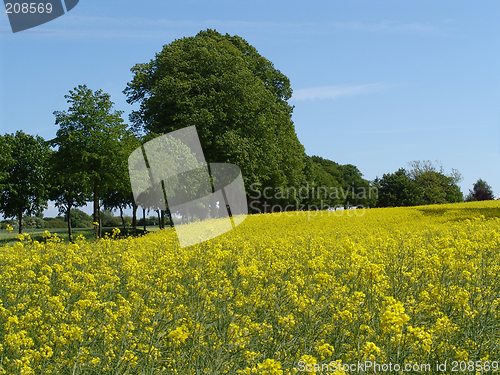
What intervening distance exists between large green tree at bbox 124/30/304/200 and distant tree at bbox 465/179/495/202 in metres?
51.2

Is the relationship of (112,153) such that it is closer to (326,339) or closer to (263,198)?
(326,339)

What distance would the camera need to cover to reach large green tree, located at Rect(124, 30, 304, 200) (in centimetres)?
2306

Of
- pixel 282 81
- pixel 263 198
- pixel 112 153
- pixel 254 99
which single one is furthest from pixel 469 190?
pixel 112 153

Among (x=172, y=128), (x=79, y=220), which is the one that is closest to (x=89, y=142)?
(x=172, y=128)

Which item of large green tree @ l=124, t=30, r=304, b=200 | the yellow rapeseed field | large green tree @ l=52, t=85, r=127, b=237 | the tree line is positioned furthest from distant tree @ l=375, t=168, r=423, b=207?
the yellow rapeseed field

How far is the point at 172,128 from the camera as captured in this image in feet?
72.0

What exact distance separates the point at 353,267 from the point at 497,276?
2141mm

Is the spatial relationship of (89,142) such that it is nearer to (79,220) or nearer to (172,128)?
→ (172,128)

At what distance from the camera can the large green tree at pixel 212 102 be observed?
908 inches

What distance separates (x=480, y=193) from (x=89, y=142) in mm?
64553

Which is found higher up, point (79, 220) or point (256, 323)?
point (79, 220)

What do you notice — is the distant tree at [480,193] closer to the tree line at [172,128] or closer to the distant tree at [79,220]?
the tree line at [172,128]

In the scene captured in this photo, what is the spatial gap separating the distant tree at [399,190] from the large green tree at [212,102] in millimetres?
38281

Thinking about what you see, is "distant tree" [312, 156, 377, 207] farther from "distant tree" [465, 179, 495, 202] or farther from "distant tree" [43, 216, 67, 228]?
"distant tree" [43, 216, 67, 228]
